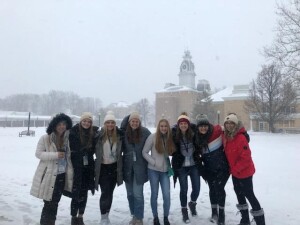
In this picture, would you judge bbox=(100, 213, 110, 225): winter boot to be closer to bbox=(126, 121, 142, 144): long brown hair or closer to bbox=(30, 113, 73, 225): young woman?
bbox=(30, 113, 73, 225): young woman

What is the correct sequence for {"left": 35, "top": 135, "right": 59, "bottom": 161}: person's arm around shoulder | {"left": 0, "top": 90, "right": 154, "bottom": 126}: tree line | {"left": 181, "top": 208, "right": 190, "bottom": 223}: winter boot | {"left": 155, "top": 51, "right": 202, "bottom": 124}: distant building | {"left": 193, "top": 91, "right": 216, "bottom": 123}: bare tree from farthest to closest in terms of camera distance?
1. {"left": 0, "top": 90, "right": 154, "bottom": 126}: tree line
2. {"left": 155, "top": 51, "right": 202, "bottom": 124}: distant building
3. {"left": 193, "top": 91, "right": 216, "bottom": 123}: bare tree
4. {"left": 181, "top": 208, "right": 190, "bottom": 223}: winter boot
5. {"left": 35, "top": 135, "right": 59, "bottom": 161}: person's arm around shoulder

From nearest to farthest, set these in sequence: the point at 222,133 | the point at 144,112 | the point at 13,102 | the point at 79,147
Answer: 1. the point at 79,147
2. the point at 222,133
3. the point at 144,112
4. the point at 13,102

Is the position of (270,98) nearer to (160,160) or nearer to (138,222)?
(160,160)

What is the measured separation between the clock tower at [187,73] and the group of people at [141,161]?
279ft

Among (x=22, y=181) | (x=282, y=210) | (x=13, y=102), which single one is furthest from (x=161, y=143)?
(x=13, y=102)

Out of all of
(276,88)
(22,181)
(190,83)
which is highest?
(190,83)

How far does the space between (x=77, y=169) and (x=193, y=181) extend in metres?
2.18

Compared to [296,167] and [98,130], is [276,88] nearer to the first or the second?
[296,167]

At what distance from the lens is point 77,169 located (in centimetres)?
516

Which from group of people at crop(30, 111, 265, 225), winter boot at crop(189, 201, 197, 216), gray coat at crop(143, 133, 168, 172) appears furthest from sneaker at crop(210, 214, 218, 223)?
gray coat at crop(143, 133, 168, 172)

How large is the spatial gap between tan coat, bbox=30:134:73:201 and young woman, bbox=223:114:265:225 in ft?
9.62

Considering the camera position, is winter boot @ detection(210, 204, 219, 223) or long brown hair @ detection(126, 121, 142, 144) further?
winter boot @ detection(210, 204, 219, 223)

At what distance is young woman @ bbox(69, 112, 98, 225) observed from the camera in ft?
16.9

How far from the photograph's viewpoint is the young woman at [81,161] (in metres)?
5.16
